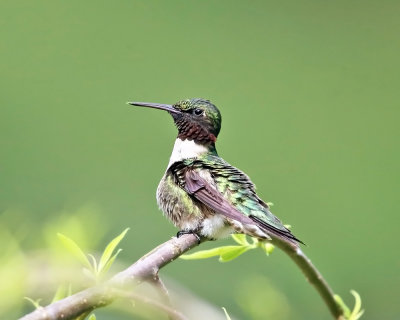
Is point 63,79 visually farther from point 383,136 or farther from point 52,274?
point 52,274

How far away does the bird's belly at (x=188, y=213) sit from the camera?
2.85 ft

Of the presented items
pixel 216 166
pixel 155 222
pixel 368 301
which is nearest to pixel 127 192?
pixel 155 222

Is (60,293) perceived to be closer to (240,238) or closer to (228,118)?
(240,238)

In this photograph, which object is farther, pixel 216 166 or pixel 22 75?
pixel 22 75

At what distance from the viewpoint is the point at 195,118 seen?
1.06 meters

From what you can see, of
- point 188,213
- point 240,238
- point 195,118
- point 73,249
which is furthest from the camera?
point 195,118

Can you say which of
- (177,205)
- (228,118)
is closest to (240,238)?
(177,205)

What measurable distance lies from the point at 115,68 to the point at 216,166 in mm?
2888

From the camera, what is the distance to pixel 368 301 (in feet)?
7.37

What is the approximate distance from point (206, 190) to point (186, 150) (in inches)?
6.6

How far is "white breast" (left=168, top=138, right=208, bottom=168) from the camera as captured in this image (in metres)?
1.01

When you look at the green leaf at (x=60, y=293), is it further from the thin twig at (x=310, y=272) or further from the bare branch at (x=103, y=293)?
the thin twig at (x=310, y=272)

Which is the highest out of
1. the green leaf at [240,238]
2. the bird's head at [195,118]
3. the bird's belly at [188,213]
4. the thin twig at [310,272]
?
the bird's head at [195,118]

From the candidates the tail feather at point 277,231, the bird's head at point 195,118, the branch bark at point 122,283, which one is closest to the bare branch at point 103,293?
the branch bark at point 122,283
